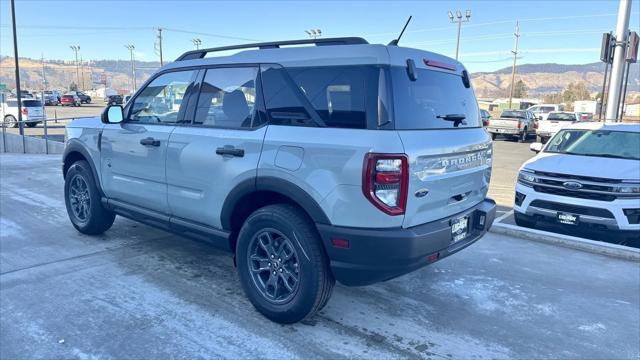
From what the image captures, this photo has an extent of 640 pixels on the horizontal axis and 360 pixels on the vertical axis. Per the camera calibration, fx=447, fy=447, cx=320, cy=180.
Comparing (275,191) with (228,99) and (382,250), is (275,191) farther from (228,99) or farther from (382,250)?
(228,99)

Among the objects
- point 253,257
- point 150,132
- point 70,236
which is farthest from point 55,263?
point 253,257

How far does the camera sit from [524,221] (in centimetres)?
611

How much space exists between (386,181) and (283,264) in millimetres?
1048

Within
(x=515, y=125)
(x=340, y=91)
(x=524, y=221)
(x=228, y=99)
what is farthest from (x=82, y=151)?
(x=515, y=125)

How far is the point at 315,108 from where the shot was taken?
9.98 feet

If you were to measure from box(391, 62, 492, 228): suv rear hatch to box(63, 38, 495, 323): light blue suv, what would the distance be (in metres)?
0.01

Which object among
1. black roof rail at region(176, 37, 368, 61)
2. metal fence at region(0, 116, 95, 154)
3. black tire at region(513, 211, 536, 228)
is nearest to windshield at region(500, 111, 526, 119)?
black tire at region(513, 211, 536, 228)

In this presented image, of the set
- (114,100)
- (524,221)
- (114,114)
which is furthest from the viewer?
(114,100)

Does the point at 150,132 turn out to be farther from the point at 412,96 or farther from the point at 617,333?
the point at 617,333

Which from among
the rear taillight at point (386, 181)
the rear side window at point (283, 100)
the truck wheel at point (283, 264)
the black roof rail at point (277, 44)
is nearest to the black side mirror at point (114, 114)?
the black roof rail at point (277, 44)

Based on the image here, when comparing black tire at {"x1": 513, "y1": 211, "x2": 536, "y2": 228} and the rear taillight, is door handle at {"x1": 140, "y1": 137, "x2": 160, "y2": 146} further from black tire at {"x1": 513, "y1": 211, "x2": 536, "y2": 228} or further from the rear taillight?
black tire at {"x1": 513, "y1": 211, "x2": 536, "y2": 228}

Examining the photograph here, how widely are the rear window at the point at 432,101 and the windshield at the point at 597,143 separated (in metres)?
3.66

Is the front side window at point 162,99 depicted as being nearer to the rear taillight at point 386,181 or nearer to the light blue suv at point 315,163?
the light blue suv at point 315,163

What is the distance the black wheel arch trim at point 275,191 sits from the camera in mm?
2928
